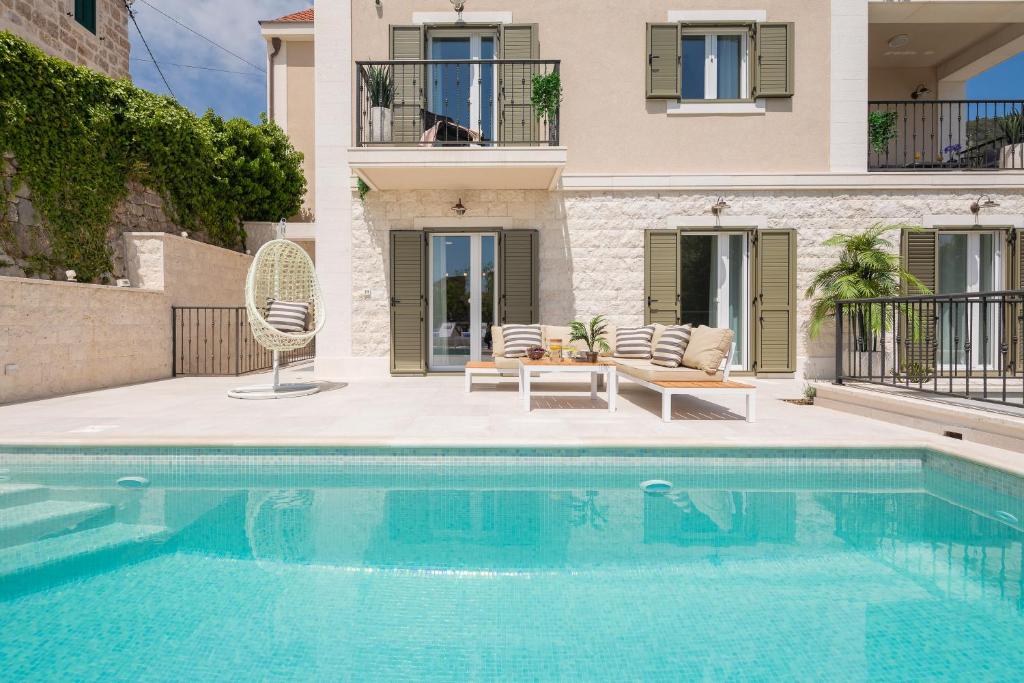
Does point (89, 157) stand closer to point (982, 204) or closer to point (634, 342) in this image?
point (634, 342)

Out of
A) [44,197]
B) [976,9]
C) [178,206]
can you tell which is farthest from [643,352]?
[178,206]

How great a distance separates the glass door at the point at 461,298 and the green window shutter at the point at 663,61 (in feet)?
11.7

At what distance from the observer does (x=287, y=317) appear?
7.15 meters

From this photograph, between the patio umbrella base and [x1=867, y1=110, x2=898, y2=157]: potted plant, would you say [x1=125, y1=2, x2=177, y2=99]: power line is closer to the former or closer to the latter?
the patio umbrella base

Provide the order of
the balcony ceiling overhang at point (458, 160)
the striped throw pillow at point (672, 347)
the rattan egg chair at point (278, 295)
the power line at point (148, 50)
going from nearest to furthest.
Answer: the striped throw pillow at point (672, 347) → the rattan egg chair at point (278, 295) → the balcony ceiling overhang at point (458, 160) → the power line at point (148, 50)

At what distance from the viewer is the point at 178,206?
11008 mm

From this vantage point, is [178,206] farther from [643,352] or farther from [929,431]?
[929,431]

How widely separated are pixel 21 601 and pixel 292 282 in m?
6.60

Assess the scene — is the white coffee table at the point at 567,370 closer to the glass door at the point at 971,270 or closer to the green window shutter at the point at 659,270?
the green window shutter at the point at 659,270

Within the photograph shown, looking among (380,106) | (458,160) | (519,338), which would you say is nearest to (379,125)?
(380,106)

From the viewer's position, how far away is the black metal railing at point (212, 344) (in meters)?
9.31

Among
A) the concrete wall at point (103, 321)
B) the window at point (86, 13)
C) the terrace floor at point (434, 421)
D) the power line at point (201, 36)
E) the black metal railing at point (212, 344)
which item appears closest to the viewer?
the terrace floor at point (434, 421)

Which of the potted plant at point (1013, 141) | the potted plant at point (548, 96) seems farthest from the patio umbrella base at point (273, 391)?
the potted plant at point (1013, 141)

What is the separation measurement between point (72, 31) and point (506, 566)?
1487 centimetres
